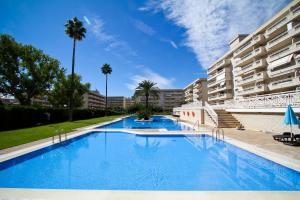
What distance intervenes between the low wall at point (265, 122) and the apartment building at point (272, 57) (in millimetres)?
9470

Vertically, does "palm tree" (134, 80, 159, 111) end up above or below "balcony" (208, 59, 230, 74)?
below

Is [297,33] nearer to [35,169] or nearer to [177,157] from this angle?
[177,157]

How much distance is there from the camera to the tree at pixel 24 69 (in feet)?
107

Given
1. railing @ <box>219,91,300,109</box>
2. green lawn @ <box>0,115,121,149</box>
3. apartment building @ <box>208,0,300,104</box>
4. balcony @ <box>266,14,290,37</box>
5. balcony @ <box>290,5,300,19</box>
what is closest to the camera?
green lawn @ <box>0,115,121,149</box>

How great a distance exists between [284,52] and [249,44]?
958 cm

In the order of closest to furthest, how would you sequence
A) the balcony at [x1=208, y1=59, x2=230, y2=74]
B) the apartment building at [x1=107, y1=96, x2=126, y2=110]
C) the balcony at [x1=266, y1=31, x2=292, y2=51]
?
the balcony at [x1=266, y1=31, x2=292, y2=51] → the balcony at [x1=208, y1=59, x2=230, y2=74] → the apartment building at [x1=107, y1=96, x2=126, y2=110]

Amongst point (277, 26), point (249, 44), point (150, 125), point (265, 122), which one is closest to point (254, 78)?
point (249, 44)

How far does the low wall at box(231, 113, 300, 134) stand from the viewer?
15.8m

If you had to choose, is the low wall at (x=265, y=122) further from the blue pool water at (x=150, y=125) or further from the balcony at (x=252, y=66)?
the balcony at (x=252, y=66)

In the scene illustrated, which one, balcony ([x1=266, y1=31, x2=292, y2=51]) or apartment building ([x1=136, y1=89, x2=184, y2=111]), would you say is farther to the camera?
apartment building ([x1=136, y1=89, x2=184, y2=111])

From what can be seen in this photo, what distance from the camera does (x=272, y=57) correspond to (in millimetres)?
29344

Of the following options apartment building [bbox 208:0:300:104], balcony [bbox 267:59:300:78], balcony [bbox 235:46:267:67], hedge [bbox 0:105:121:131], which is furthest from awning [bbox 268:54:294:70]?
hedge [bbox 0:105:121:131]

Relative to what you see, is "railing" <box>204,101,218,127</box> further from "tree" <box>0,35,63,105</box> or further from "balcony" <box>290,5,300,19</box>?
"tree" <box>0,35,63,105</box>

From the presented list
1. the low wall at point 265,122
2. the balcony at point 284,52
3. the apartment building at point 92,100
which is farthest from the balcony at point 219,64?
the apartment building at point 92,100
